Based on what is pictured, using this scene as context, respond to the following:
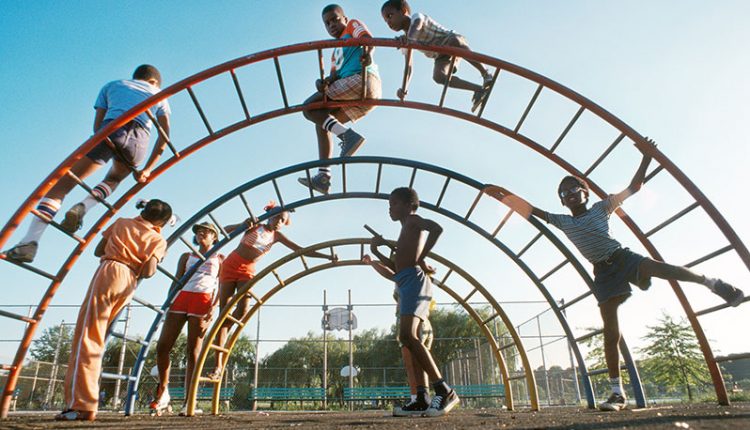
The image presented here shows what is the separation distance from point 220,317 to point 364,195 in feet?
6.91

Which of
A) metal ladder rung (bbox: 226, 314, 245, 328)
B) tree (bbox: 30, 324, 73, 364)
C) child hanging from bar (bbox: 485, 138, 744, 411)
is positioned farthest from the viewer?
tree (bbox: 30, 324, 73, 364)

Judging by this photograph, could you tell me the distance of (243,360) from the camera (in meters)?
22.6

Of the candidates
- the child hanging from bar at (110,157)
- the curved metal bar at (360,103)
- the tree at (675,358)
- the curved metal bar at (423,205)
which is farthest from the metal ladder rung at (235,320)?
the tree at (675,358)

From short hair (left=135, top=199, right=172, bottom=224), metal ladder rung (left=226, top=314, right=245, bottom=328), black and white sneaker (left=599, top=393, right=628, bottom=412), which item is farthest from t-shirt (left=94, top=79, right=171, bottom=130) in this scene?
black and white sneaker (left=599, top=393, right=628, bottom=412)

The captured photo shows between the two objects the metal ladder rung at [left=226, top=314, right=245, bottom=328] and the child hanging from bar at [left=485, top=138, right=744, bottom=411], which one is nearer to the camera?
the child hanging from bar at [left=485, top=138, right=744, bottom=411]

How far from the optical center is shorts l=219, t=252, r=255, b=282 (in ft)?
16.8

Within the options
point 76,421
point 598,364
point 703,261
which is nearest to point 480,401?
point 598,364

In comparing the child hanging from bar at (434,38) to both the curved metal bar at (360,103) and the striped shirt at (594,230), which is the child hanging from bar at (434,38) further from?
the striped shirt at (594,230)

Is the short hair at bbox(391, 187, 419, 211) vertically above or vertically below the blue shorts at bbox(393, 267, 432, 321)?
above

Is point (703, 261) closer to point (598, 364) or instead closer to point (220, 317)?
point (220, 317)

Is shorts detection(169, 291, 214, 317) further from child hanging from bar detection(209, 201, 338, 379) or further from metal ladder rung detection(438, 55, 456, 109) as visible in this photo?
metal ladder rung detection(438, 55, 456, 109)

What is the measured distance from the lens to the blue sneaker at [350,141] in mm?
3754

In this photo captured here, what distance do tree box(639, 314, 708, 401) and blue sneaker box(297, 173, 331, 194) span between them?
1737 cm

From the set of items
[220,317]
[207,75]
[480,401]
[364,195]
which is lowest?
[480,401]
